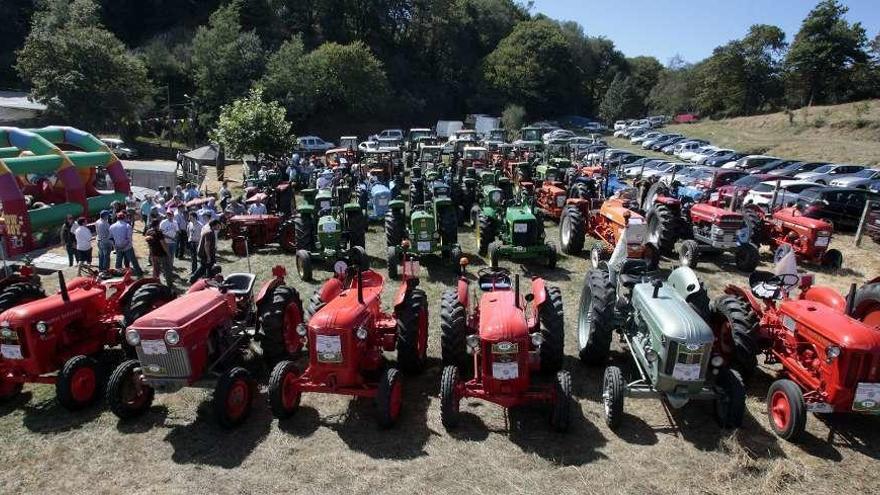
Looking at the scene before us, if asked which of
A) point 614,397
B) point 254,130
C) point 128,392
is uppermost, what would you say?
point 254,130

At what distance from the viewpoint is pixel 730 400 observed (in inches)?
223

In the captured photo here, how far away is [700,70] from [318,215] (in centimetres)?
5372

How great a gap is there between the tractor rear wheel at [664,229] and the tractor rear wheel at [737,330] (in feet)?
15.3

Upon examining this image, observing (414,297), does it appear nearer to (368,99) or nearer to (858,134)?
(858,134)

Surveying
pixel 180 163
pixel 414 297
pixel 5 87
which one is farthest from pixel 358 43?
pixel 414 297

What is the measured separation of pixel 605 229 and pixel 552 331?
609 cm

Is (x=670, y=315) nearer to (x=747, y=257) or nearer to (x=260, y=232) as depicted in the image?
(x=747, y=257)

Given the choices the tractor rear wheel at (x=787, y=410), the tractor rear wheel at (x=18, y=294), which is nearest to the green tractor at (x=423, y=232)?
the tractor rear wheel at (x=18, y=294)

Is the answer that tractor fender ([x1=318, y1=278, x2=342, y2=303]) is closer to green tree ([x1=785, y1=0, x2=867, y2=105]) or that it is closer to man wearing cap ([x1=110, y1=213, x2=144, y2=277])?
man wearing cap ([x1=110, y1=213, x2=144, y2=277])

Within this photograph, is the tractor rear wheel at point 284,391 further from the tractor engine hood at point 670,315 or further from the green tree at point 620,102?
the green tree at point 620,102

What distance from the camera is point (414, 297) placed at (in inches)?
266

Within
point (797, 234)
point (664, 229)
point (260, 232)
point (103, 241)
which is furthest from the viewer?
point (260, 232)

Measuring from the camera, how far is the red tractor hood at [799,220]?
1143cm

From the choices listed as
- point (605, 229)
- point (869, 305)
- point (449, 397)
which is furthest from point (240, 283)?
point (869, 305)
